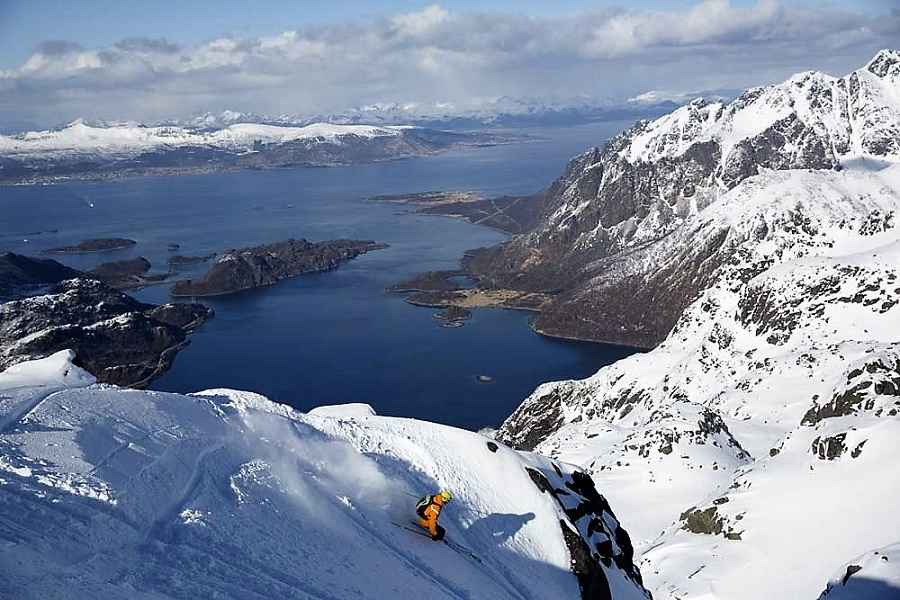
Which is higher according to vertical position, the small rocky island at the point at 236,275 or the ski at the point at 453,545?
Answer: the ski at the point at 453,545

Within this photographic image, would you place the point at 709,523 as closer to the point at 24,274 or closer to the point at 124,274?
the point at 24,274

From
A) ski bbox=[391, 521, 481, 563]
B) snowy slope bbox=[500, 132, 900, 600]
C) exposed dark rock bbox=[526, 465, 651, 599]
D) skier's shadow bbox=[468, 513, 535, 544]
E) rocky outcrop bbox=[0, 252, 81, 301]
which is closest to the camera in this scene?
ski bbox=[391, 521, 481, 563]

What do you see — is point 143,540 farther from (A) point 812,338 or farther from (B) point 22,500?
(A) point 812,338

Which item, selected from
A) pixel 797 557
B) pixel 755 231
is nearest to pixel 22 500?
pixel 797 557

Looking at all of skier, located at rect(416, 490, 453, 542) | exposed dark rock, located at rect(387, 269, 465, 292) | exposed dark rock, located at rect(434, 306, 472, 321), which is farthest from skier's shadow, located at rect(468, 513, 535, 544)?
exposed dark rock, located at rect(387, 269, 465, 292)

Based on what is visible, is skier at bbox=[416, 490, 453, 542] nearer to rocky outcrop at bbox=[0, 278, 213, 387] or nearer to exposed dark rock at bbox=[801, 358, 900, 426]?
exposed dark rock at bbox=[801, 358, 900, 426]

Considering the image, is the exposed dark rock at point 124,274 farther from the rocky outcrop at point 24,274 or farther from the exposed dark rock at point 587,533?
the exposed dark rock at point 587,533

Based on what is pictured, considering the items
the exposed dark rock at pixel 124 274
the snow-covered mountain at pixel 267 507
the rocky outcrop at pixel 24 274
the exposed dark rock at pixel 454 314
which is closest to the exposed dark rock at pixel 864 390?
the snow-covered mountain at pixel 267 507
